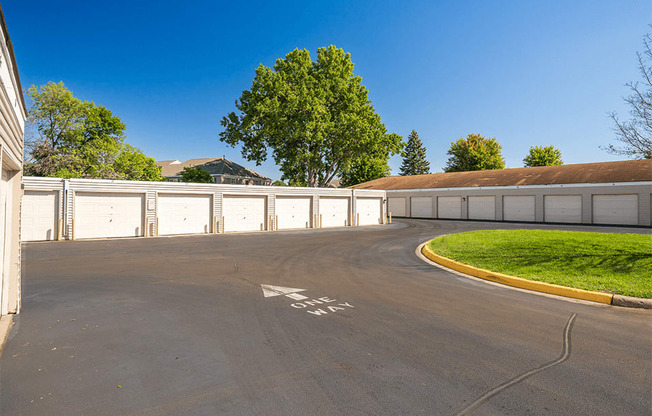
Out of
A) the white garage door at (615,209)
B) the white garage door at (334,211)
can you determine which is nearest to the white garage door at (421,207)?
the white garage door at (334,211)

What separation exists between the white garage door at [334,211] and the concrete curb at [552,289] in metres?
16.9

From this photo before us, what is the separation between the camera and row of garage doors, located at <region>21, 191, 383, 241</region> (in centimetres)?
1658

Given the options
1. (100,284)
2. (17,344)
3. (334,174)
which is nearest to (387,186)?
(334,174)

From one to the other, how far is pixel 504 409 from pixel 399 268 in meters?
6.70

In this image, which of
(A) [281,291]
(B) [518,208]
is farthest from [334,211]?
(A) [281,291]

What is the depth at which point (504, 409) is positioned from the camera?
2891 millimetres

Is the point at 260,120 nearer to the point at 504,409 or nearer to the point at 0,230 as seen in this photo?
the point at 0,230

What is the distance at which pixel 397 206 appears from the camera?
40281 mm

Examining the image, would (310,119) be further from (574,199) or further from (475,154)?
(475,154)

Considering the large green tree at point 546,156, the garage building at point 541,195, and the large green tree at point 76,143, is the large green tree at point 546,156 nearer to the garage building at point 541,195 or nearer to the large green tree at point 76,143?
the garage building at point 541,195

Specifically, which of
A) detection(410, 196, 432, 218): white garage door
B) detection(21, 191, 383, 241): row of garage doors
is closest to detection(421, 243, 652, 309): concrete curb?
detection(21, 191, 383, 241): row of garage doors

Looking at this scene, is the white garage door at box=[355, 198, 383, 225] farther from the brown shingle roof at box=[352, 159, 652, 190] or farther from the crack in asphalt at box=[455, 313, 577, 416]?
the crack in asphalt at box=[455, 313, 577, 416]

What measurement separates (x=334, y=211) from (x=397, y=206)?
1567cm

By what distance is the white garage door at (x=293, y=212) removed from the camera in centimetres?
2412
